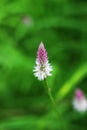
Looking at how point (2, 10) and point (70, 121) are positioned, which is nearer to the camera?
point (70, 121)

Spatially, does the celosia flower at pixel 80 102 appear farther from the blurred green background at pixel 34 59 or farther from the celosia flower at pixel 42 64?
the celosia flower at pixel 42 64

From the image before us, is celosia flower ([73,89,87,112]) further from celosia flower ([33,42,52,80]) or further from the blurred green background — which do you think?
celosia flower ([33,42,52,80])

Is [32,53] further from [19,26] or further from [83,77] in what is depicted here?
[83,77]

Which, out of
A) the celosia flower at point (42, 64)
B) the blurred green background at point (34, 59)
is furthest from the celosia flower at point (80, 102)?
the celosia flower at point (42, 64)

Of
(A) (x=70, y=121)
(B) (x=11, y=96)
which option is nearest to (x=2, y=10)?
(B) (x=11, y=96)

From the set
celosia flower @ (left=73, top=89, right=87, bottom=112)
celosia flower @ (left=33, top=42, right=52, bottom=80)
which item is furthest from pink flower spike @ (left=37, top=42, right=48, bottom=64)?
celosia flower @ (left=73, top=89, right=87, bottom=112)

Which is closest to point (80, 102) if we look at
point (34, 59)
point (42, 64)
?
point (34, 59)

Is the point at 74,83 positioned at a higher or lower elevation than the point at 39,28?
lower

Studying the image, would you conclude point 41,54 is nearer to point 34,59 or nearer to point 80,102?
point 80,102
